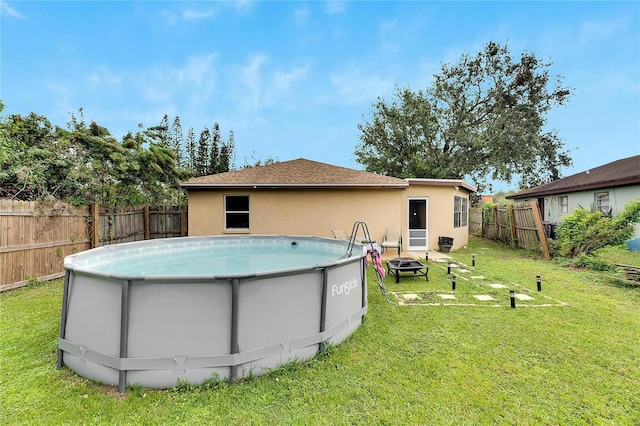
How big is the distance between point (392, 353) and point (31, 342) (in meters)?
4.91

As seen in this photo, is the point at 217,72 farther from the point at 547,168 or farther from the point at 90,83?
the point at 547,168

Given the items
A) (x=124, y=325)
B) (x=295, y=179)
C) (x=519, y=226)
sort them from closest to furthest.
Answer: (x=124, y=325)
(x=295, y=179)
(x=519, y=226)

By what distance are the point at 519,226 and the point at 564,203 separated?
6.56 meters

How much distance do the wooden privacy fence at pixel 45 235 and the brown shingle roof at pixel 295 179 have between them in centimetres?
278

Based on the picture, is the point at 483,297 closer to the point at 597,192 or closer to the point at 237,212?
the point at 237,212

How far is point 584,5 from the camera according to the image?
12555 mm

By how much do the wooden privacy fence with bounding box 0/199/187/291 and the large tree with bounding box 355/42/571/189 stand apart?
1928 cm

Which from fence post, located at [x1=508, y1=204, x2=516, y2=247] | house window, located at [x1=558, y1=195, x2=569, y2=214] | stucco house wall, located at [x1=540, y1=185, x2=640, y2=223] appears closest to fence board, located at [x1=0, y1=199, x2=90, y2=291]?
fence post, located at [x1=508, y1=204, x2=516, y2=247]

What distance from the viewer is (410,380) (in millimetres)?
3074

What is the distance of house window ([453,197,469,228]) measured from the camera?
13211 mm

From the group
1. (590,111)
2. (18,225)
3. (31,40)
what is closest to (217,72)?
(31,40)

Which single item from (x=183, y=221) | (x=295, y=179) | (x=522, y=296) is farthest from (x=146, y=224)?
(x=522, y=296)

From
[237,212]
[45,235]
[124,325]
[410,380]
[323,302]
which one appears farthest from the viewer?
[237,212]

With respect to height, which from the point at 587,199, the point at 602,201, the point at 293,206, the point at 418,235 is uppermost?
the point at 587,199
